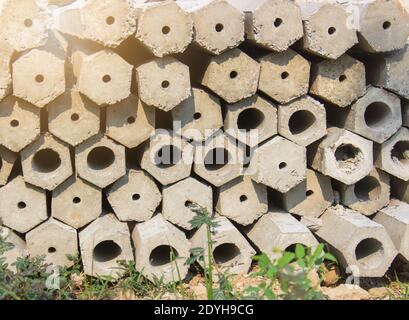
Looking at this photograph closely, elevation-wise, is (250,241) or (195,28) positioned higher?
(195,28)

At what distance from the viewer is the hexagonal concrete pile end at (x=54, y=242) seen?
127 inches

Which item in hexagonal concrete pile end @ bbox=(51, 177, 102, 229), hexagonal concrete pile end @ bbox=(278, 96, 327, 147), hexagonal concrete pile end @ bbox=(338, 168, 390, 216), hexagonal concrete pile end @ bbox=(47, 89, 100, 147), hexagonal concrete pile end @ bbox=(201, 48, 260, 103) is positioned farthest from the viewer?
hexagonal concrete pile end @ bbox=(338, 168, 390, 216)

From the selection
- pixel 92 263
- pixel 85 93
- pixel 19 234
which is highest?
pixel 85 93

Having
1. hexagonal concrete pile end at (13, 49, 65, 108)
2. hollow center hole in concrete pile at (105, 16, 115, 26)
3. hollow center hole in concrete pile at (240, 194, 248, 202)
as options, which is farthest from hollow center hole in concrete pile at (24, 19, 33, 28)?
hollow center hole in concrete pile at (240, 194, 248, 202)

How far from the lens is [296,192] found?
354 cm

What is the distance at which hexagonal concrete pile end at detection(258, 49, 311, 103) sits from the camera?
3.25 metres

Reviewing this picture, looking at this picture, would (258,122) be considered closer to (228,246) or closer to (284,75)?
(284,75)

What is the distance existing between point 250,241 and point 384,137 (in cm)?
105

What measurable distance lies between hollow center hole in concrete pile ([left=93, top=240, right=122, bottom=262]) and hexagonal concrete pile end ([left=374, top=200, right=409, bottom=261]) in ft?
5.41

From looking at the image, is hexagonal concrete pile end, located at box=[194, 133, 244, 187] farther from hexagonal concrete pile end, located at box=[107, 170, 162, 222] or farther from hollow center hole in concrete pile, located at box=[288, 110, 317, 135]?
hollow center hole in concrete pile, located at box=[288, 110, 317, 135]

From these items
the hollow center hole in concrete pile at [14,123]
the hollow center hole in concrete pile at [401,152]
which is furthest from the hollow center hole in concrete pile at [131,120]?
the hollow center hole in concrete pile at [401,152]

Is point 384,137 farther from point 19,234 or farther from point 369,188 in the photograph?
point 19,234

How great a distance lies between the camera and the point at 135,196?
3338 millimetres

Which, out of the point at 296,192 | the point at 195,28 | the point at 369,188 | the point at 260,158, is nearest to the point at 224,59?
the point at 195,28
